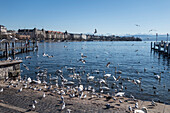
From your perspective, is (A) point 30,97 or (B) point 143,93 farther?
(B) point 143,93

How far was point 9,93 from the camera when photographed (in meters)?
9.75

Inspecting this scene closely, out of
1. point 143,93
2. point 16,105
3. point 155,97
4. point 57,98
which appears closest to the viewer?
point 16,105

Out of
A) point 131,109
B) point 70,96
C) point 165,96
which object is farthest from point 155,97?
point 70,96

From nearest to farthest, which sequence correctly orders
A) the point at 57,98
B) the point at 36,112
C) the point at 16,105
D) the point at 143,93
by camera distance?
the point at 36,112
the point at 16,105
the point at 57,98
the point at 143,93

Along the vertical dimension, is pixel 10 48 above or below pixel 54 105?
above

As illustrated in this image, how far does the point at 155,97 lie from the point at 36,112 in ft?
27.5

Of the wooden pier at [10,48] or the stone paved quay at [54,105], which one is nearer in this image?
the stone paved quay at [54,105]

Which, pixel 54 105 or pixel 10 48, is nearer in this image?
pixel 54 105

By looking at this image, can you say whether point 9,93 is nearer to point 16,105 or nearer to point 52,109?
point 16,105

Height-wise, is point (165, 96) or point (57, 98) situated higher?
point (57, 98)

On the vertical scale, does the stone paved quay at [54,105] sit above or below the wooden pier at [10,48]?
below

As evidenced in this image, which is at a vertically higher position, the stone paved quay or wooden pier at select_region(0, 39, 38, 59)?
wooden pier at select_region(0, 39, 38, 59)

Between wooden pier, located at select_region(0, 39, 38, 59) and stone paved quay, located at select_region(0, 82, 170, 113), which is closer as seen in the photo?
stone paved quay, located at select_region(0, 82, 170, 113)

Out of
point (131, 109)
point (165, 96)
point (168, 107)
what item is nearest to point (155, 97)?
point (165, 96)
